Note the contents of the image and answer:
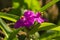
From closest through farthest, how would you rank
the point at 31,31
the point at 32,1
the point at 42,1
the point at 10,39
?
the point at 10,39 < the point at 31,31 < the point at 32,1 < the point at 42,1

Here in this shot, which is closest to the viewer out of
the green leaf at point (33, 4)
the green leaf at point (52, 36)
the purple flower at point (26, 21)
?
the purple flower at point (26, 21)

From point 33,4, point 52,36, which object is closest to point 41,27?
point 52,36

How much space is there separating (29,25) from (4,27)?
172mm

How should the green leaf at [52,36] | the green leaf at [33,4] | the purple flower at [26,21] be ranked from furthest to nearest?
the green leaf at [33,4], the green leaf at [52,36], the purple flower at [26,21]

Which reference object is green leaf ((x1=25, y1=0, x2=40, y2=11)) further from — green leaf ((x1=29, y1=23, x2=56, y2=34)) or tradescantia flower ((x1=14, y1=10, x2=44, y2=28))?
tradescantia flower ((x1=14, y1=10, x2=44, y2=28))

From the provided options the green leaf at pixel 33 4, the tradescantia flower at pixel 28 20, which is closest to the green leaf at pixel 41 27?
the tradescantia flower at pixel 28 20

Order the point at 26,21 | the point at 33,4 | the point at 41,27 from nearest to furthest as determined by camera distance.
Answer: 1. the point at 26,21
2. the point at 41,27
3. the point at 33,4

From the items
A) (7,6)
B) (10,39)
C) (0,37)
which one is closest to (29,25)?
(10,39)

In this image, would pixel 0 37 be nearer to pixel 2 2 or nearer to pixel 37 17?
pixel 37 17

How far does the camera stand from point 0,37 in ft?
5.58

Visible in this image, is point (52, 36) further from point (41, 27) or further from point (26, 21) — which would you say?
point (26, 21)

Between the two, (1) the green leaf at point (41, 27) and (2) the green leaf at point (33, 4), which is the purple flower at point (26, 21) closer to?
(1) the green leaf at point (41, 27)

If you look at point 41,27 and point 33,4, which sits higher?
point 33,4

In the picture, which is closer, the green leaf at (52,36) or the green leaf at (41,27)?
the green leaf at (41,27)
